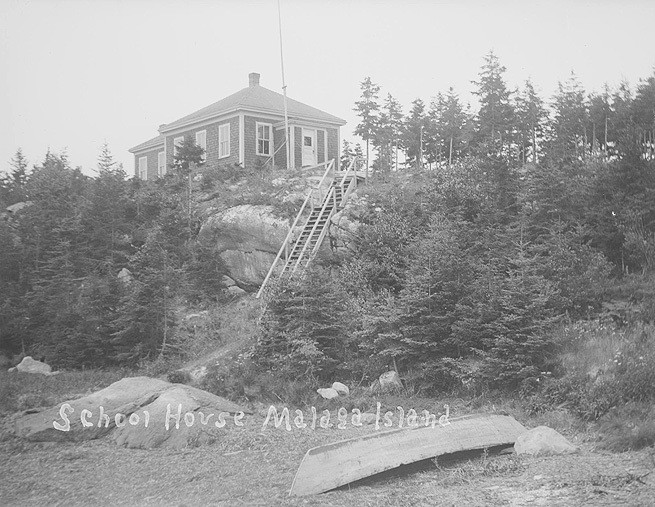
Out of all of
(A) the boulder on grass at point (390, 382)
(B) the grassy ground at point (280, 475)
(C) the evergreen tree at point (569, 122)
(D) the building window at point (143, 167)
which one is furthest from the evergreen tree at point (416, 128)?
(B) the grassy ground at point (280, 475)

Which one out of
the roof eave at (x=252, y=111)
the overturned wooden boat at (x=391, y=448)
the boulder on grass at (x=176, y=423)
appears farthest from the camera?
the roof eave at (x=252, y=111)

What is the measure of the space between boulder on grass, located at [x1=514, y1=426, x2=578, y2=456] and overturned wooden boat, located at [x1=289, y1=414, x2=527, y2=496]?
8.8 inches

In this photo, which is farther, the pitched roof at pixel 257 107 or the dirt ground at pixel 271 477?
the pitched roof at pixel 257 107

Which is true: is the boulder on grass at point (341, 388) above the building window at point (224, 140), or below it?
below

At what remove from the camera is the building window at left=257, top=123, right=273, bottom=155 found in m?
31.4

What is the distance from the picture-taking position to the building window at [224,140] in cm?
3164

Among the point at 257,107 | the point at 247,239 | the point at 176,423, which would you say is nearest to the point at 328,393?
the point at 176,423

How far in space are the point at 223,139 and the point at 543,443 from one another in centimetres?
2563

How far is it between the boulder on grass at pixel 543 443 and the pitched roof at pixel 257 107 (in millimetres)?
24263

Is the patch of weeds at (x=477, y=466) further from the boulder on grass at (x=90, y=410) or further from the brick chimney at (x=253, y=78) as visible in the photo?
the brick chimney at (x=253, y=78)

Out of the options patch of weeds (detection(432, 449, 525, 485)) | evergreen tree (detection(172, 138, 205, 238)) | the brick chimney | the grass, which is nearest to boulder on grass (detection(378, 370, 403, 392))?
patch of weeds (detection(432, 449, 525, 485))

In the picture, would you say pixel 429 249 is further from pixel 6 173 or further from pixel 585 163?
pixel 6 173

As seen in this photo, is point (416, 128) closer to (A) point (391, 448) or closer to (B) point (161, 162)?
(B) point (161, 162)

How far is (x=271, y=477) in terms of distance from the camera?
931cm
